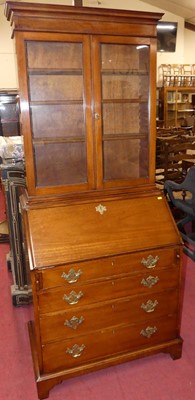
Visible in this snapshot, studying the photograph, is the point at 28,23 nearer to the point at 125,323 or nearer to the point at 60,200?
the point at 60,200

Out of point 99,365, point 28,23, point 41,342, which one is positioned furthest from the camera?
point 99,365

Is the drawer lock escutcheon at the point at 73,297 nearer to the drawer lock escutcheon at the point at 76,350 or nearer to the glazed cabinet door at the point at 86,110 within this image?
the drawer lock escutcheon at the point at 76,350

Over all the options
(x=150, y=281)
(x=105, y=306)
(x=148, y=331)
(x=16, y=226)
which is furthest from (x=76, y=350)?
(x=16, y=226)

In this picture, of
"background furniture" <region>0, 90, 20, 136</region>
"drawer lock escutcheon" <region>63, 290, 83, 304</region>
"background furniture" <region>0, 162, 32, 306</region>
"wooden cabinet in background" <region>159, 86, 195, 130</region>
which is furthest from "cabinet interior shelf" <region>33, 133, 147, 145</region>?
"wooden cabinet in background" <region>159, 86, 195, 130</region>

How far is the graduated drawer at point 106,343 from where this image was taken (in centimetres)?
172

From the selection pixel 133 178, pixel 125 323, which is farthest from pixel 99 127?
pixel 125 323

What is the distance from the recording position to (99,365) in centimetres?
180

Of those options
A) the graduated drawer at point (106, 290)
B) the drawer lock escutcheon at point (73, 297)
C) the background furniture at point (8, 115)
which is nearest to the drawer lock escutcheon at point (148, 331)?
the graduated drawer at point (106, 290)

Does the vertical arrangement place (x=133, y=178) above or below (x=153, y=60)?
below

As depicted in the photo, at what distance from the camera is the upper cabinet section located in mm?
1563

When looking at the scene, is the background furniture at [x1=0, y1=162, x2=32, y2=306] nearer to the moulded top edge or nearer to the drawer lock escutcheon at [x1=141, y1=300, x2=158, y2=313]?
the drawer lock escutcheon at [x1=141, y1=300, x2=158, y2=313]

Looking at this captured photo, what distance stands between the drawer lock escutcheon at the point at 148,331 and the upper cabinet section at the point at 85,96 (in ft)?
2.70

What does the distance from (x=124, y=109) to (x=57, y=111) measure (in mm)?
388

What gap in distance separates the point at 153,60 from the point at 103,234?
0.96 metres
